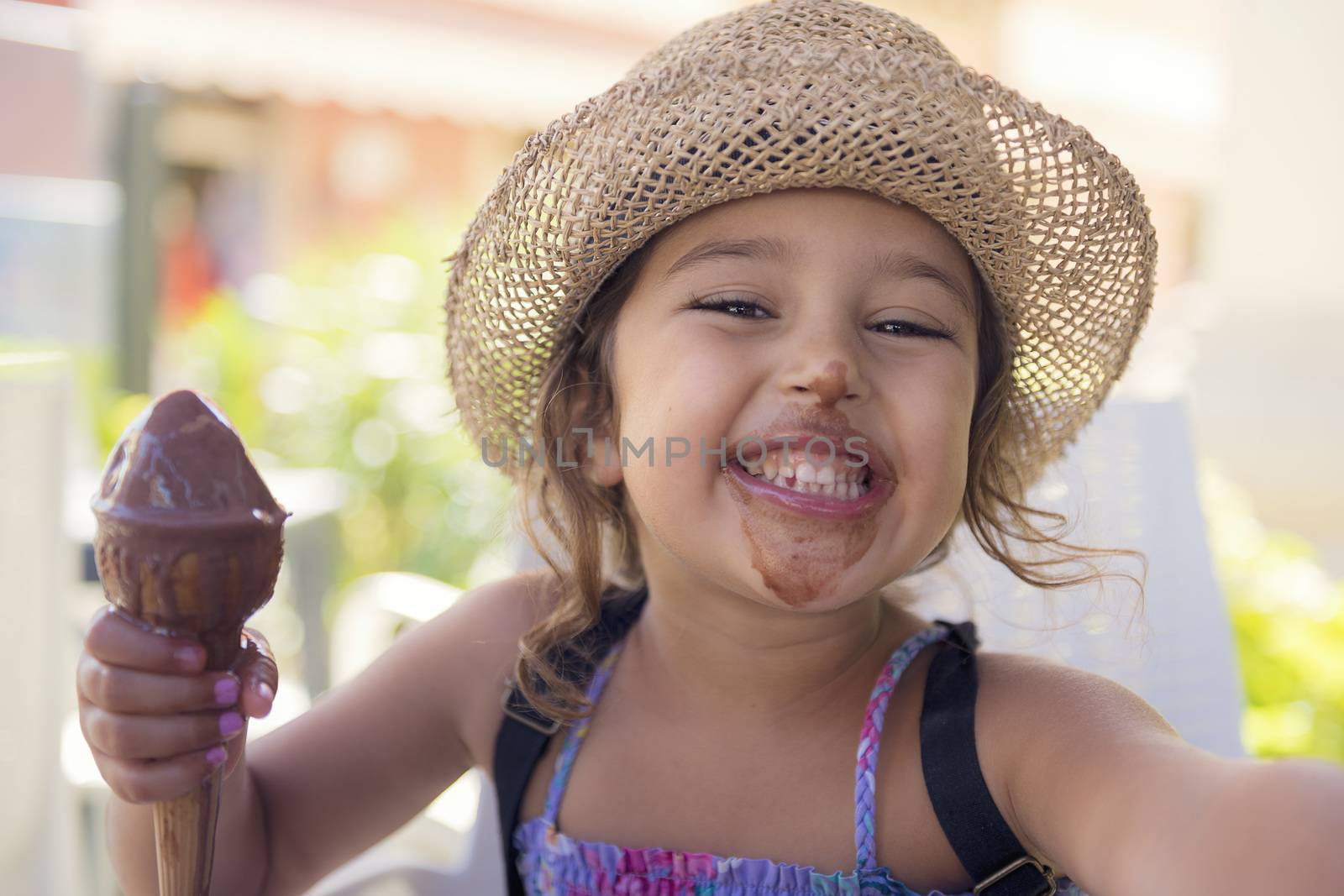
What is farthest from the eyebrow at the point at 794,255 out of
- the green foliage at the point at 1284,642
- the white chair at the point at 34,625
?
the green foliage at the point at 1284,642

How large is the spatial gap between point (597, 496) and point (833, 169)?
0.69 m

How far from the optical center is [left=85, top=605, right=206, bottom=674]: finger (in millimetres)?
883

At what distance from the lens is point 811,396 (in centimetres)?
125

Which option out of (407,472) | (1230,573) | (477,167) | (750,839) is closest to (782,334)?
(750,839)

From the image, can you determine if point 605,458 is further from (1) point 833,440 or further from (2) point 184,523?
(2) point 184,523

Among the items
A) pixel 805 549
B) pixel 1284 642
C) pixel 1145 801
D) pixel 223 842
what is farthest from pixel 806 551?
pixel 1284 642

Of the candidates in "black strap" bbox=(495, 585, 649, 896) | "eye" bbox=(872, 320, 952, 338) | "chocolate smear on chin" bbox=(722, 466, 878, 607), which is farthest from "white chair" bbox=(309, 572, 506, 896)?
"eye" bbox=(872, 320, 952, 338)

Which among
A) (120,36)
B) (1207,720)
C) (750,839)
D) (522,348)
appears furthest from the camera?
(120,36)

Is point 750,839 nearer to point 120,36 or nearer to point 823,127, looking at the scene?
point 823,127

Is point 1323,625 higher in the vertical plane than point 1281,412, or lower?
lower

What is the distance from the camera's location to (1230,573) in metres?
3.46

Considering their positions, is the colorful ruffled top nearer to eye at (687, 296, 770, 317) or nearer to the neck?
the neck

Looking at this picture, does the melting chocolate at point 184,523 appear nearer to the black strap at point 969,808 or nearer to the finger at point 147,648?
the finger at point 147,648

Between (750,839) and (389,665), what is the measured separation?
59 cm
